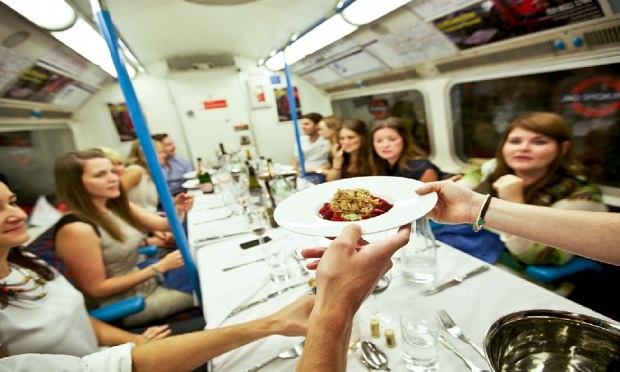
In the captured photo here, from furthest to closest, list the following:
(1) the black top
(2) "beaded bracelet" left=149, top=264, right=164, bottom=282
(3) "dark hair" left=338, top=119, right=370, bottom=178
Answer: (3) "dark hair" left=338, top=119, right=370, bottom=178 < (1) the black top < (2) "beaded bracelet" left=149, top=264, right=164, bottom=282

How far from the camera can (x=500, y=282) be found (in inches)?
44.5

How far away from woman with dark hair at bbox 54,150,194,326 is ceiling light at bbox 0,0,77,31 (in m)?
1.10

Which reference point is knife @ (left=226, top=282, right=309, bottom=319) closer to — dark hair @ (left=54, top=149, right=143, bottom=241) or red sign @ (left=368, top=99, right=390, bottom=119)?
dark hair @ (left=54, top=149, right=143, bottom=241)

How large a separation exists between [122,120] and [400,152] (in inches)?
241

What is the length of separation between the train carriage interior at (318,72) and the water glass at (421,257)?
1.35 metres

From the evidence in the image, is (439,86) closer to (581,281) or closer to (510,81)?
(510,81)

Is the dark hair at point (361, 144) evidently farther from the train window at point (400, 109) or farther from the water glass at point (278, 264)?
the water glass at point (278, 264)

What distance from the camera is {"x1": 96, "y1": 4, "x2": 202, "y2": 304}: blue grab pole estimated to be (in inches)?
56.0

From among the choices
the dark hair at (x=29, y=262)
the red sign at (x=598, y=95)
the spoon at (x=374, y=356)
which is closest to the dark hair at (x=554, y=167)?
the red sign at (x=598, y=95)

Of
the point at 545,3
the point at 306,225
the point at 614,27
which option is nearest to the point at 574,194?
the point at 614,27

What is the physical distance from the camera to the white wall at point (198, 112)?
5.74 meters

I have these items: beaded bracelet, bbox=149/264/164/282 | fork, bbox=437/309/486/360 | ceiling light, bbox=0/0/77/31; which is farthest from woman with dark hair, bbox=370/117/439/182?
ceiling light, bbox=0/0/77/31

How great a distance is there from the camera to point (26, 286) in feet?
3.81

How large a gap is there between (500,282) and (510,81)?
2.82 metres
